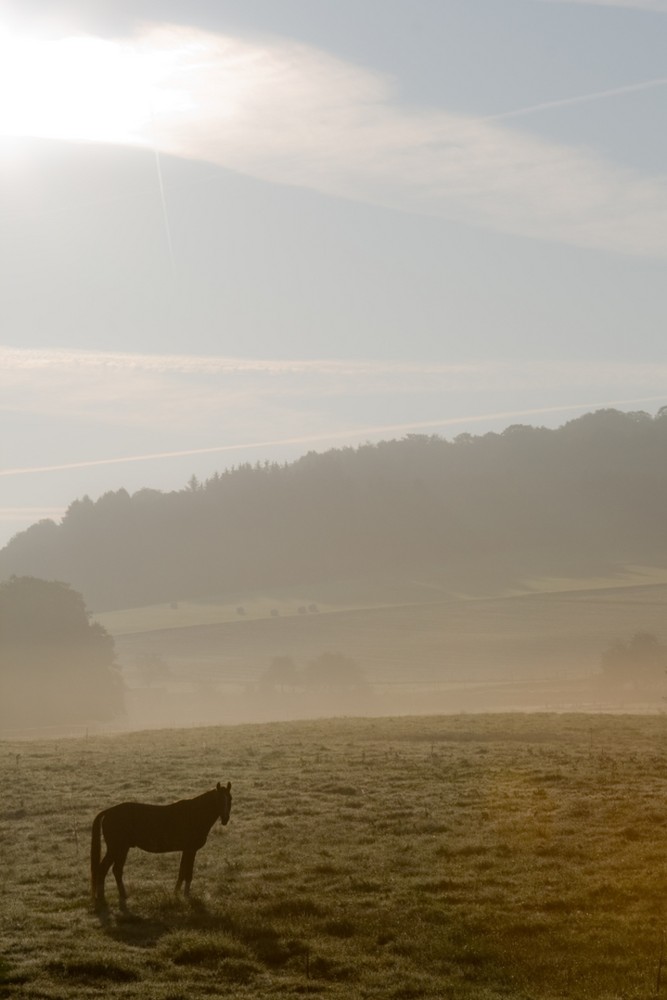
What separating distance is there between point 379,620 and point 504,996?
14124 centimetres

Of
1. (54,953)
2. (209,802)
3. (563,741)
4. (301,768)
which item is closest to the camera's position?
(54,953)

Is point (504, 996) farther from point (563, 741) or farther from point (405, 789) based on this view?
point (563, 741)

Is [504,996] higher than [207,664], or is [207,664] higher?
[504,996]

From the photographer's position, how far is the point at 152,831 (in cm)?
1839

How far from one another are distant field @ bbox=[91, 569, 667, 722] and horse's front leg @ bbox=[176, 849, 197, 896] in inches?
2718

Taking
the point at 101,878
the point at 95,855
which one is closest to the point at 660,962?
the point at 101,878

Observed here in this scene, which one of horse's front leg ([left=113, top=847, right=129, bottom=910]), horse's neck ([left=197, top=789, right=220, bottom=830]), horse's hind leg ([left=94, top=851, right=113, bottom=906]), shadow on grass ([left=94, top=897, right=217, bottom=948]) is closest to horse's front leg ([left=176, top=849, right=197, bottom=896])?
shadow on grass ([left=94, top=897, right=217, bottom=948])

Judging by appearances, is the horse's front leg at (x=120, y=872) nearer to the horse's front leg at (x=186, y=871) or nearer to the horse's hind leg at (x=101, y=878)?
the horse's hind leg at (x=101, y=878)

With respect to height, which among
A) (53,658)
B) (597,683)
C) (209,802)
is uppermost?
(209,802)

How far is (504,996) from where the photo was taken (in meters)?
13.4

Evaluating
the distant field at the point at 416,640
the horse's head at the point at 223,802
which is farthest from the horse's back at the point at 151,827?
the distant field at the point at 416,640

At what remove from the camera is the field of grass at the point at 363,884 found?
46.6ft

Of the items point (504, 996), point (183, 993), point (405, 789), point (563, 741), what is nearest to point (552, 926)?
point (504, 996)

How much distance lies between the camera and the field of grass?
14.2m
